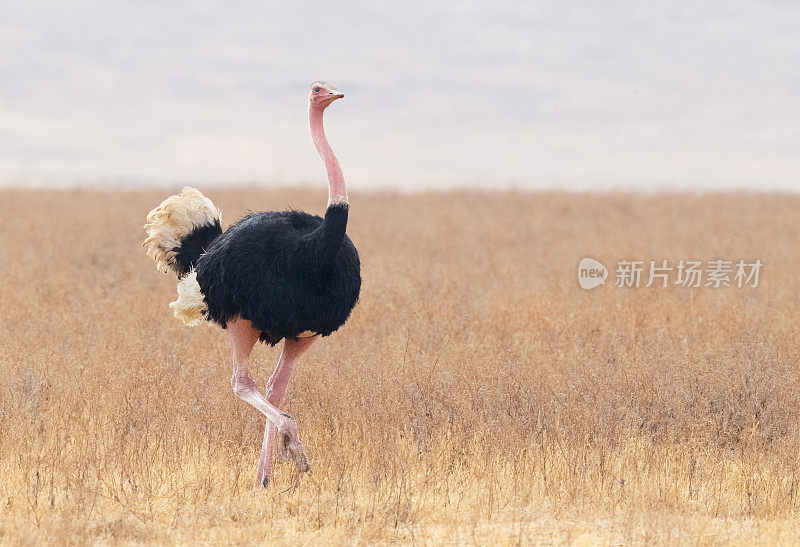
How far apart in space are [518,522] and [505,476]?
2.82 feet

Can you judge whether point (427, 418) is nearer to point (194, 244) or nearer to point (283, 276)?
point (283, 276)

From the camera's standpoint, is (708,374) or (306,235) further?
(708,374)

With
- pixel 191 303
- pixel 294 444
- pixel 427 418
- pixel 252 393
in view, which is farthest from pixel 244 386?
pixel 427 418

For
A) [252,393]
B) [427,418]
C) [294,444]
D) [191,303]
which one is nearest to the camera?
[294,444]

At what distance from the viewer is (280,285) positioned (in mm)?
5883

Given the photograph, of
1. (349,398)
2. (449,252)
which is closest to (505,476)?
(349,398)

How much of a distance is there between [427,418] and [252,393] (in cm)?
175

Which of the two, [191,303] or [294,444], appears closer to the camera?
[294,444]

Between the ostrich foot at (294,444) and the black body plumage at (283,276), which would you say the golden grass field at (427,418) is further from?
the black body plumage at (283,276)

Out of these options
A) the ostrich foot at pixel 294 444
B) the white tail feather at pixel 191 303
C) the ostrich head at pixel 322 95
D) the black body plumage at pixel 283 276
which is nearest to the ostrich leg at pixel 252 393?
the ostrich foot at pixel 294 444

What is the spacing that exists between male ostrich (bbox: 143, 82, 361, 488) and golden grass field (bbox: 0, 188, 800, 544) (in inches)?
21.6

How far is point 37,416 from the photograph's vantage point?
7.46 metres

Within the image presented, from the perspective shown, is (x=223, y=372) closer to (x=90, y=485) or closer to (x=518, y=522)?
(x=90, y=485)

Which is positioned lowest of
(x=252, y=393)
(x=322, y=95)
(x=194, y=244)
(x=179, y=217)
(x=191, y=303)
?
(x=252, y=393)
